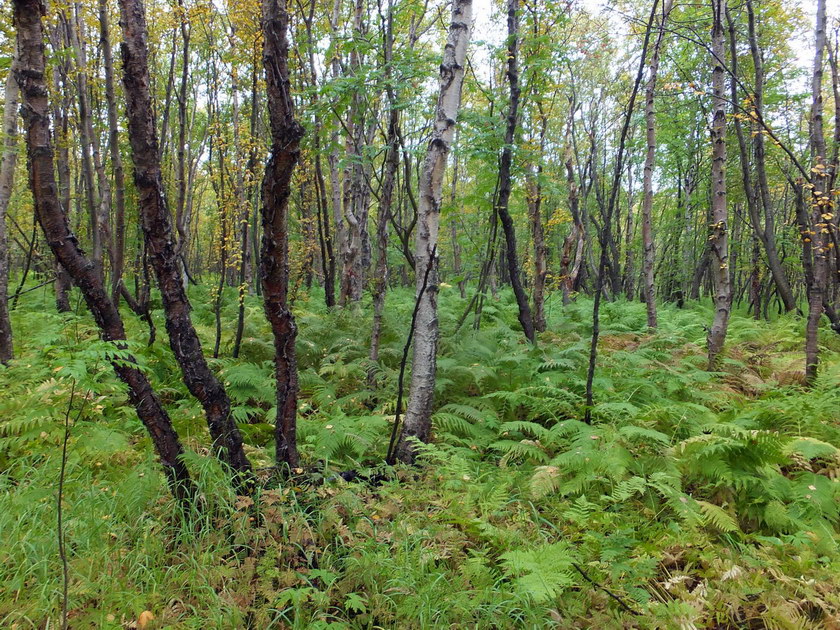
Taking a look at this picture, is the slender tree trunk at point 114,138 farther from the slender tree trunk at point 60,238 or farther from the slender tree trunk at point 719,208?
the slender tree trunk at point 719,208

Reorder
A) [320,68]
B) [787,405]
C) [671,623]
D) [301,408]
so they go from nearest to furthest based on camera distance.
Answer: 1. [671,623]
2. [787,405]
3. [301,408]
4. [320,68]

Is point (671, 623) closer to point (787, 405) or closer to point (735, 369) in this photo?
point (787, 405)

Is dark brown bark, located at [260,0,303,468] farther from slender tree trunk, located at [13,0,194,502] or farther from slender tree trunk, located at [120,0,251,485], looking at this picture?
slender tree trunk, located at [13,0,194,502]

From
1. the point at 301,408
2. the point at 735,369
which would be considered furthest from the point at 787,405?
the point at 301,408

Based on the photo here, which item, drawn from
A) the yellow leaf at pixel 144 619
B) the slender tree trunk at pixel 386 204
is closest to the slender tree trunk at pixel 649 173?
the slender tree trunk at pixel 386 204

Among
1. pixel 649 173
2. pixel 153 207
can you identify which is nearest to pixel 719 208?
pixel 649 173

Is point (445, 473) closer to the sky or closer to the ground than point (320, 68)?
closer to the ground

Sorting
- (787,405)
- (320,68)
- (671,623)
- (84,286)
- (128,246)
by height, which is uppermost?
(320,68)

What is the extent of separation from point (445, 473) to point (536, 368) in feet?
8.42

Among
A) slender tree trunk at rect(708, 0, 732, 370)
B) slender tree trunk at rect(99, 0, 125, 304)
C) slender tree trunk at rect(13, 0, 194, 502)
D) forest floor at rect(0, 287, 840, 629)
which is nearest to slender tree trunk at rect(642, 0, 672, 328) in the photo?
slender tree trunk at rect(708, 0, 732, 370)

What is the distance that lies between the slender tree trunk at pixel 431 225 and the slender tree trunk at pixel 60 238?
184cm

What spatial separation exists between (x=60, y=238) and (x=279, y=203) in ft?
4.42

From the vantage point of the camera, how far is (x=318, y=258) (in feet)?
73.8

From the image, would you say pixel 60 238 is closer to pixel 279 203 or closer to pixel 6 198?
pixel 279 203
